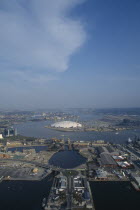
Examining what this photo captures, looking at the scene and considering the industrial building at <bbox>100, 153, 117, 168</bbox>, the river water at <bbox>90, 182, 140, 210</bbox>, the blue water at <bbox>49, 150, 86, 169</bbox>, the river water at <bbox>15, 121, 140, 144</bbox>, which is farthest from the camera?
the river water at <bbox>15, 121, 140, 144</bbox>

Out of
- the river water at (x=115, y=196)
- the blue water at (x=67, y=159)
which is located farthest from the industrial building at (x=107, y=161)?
the river water at (x=115, y=196)

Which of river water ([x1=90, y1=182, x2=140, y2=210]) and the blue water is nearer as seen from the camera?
river water ([x1=90, y1=182, x2=140, y2=210])

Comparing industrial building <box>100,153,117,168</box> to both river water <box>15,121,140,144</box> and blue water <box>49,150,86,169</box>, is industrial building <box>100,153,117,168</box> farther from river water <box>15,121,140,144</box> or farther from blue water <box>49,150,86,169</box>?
river water <box>15,121,140,144</box>

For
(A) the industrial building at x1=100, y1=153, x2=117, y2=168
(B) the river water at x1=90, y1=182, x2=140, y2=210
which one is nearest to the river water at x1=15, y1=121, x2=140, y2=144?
(A) the industrial building at x1=100, y1=153, x2=117, y2=168

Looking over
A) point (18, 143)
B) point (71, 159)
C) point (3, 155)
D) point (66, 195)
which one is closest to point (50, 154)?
point (71, 159)

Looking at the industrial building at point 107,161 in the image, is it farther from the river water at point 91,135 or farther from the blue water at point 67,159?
the river water at point 91,135

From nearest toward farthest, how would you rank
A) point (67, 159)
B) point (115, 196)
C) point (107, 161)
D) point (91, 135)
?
point (115, 196), point (107, 161), point (67, 159), point (91, 135)

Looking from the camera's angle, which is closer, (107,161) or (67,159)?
(107,161)

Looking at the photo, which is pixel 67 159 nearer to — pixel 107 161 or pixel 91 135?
pixel 107 161

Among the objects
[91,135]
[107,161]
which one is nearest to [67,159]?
[107,161]

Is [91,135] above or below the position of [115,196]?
above

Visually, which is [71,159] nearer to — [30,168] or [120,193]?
[30,168]
